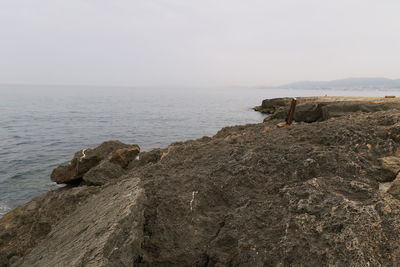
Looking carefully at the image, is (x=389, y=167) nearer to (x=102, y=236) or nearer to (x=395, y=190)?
(x=395, y=190)

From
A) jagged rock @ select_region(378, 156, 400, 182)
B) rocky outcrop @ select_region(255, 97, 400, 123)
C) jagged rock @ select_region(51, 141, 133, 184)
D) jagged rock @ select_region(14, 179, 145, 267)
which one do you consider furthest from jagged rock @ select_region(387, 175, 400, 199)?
jagged rock @ select_region(51, 141, 133, 184)

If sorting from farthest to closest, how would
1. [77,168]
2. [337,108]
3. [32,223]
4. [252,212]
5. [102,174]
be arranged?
[77,168], [337,108], [102,174], [32,223], [252,212]

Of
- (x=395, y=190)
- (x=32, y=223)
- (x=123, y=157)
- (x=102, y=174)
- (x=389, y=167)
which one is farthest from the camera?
(x=123, y=157)

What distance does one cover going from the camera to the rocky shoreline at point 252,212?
3139mm

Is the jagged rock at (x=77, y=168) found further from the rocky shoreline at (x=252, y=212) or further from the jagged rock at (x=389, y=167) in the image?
the jagged rock at (x=389, y=167)

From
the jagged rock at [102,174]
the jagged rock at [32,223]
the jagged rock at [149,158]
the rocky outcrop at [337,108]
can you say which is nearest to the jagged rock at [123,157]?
the jagged rock at [149,158]

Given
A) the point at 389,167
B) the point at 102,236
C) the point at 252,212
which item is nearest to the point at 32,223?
the point at 102,236

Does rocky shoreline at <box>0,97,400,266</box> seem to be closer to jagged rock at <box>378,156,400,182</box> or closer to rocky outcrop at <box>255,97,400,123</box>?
jagged rock at <box>378,156,400,182</box>

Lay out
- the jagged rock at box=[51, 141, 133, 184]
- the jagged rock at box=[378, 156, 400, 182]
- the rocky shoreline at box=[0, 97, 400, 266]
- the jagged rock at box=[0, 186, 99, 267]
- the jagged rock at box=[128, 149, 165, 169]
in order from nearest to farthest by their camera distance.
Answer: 1. the rocky shoreline at box=[0, 97, 400, 266]
2. the jagged rock at box=[378, 156, 400, 182]
3. the jagged rock at box=[0, 186, 99, 267]
4. the jagged rock at box=[128, 149, 165, 169]
5. the jagged rock at box=[51, 141, 133, 184]

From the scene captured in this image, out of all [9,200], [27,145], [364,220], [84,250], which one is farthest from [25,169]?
[364,220]

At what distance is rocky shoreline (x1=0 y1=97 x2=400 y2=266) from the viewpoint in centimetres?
314

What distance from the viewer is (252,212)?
3.93 metres

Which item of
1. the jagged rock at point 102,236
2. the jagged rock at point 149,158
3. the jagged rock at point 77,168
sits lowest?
the jagged rock at point 77,168

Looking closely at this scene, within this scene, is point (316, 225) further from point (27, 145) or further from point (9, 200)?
point (27, 145)
